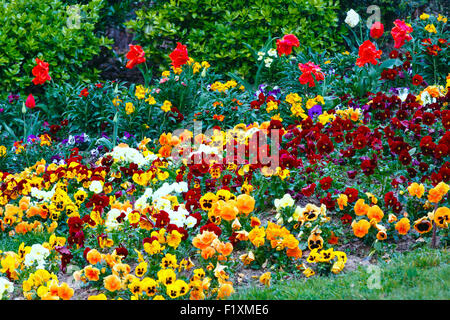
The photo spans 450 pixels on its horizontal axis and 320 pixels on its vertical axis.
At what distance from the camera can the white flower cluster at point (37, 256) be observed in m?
3.66

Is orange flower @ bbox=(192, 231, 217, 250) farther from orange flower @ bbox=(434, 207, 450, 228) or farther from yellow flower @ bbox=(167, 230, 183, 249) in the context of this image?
orange flower @ bbox=(434, 207, 450, 228)

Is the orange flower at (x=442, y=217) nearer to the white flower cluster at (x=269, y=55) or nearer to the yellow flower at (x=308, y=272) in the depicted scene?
the yellow flower at (x=308, y=272)

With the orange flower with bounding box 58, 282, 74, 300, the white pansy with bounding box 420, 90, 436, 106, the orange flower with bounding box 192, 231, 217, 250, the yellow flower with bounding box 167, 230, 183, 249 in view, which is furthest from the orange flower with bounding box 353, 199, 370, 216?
the white pansy with bounding box 420, 90, 436, 106

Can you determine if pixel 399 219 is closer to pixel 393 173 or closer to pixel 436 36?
pixel 393 173

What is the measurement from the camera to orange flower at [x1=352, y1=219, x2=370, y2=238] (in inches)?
145

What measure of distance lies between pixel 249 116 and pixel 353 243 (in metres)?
2.61

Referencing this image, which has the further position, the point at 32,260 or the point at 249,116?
the point at 249,116

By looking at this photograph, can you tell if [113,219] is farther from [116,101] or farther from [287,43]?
[287,43]

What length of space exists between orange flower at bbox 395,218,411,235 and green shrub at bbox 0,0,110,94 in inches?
195

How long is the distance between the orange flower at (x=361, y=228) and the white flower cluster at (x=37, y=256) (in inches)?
83.2

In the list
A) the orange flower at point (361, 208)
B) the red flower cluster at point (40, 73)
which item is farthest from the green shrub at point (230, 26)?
the orange flower at point (361, 208)

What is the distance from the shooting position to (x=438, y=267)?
10.7 ft
